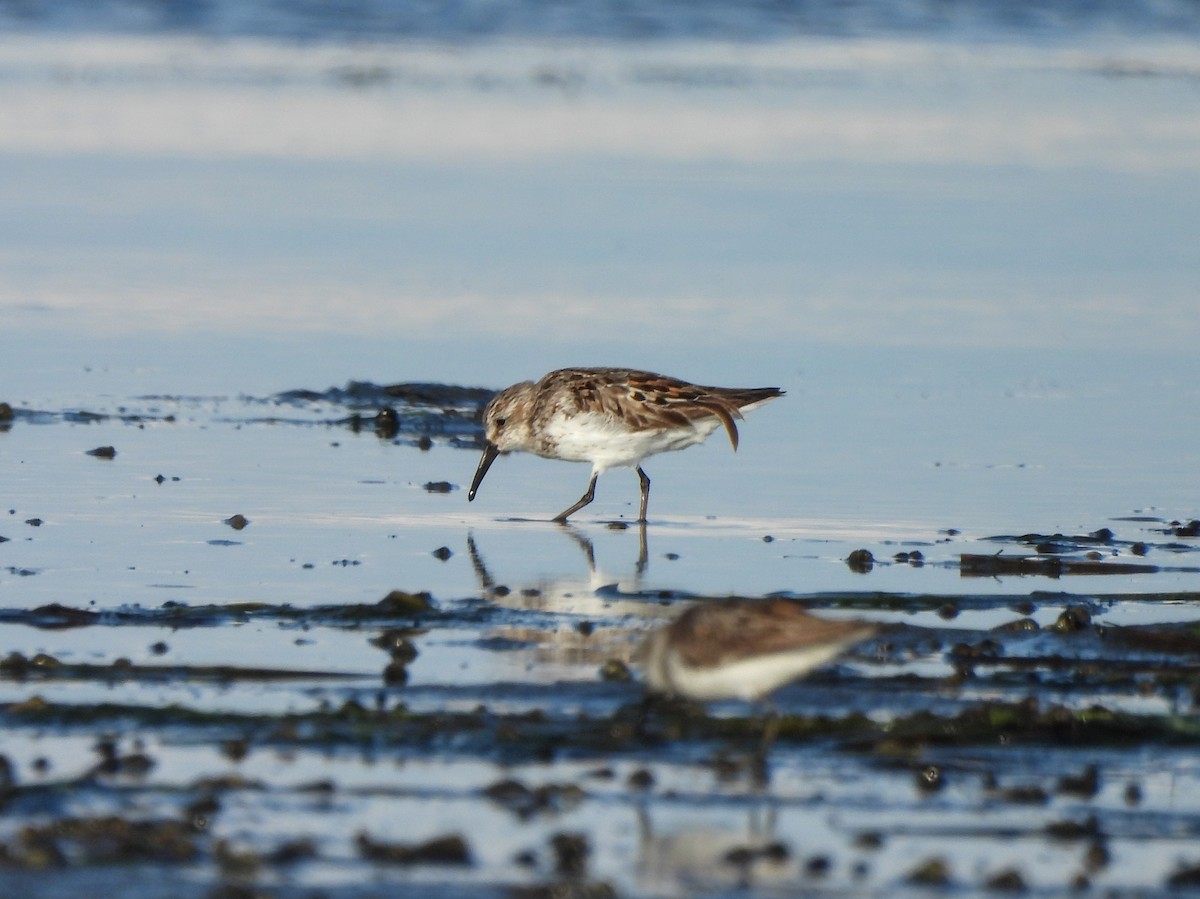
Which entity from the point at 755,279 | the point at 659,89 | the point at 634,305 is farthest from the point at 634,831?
the point at 659,89

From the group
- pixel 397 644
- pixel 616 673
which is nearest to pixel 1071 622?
pixel 616 673

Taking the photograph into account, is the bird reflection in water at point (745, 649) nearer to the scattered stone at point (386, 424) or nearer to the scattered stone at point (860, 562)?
the scattered stone at point (860, 562)

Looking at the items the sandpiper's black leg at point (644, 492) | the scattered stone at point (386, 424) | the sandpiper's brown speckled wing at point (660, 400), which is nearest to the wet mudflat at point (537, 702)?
the sandpiper's black leg at point (644, 492)

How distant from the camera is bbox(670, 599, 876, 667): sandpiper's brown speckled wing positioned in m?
7.36

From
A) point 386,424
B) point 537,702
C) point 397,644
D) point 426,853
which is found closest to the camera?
point 426,853

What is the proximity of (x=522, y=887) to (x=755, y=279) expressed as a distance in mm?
12984

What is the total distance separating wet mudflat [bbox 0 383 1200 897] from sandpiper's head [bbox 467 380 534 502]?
1.01 ft

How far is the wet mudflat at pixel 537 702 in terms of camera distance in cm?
645

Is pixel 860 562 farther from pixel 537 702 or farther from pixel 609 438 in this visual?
pixel 537 702

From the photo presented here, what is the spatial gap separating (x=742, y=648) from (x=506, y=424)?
5.71 meters

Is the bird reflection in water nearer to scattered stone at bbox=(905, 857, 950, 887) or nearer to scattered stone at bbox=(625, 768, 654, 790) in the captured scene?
scattered stone at bbox=(625, 768, 654, 790)

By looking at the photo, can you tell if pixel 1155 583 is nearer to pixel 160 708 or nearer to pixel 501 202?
pixel 160 708

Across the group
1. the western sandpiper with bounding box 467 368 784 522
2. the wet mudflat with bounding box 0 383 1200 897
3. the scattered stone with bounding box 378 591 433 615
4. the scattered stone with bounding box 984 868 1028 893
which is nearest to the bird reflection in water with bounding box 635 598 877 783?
the wet mudflat with bounding box 0 383 1200 897

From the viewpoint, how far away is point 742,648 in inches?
290
